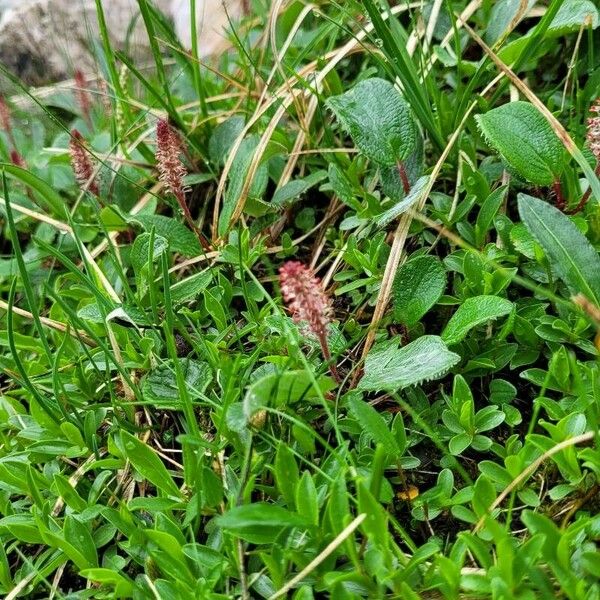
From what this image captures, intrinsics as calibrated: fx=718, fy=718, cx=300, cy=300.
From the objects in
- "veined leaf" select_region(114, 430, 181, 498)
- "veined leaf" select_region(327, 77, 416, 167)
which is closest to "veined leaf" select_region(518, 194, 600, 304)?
"veined leaf" select_region(327, 77, 416, 167)

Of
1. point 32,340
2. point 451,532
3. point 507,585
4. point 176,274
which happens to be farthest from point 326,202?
point 507,585

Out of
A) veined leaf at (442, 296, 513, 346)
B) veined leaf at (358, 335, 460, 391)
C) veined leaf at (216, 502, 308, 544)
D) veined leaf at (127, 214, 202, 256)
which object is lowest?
veined leaf at (216, 502, 308, 544)

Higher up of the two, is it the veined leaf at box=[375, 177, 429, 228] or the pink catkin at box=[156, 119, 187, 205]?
the pink catkin at box=[156, 119, 187, 205]

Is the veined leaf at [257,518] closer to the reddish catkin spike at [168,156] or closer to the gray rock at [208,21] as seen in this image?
the reddish catkin spike at [168,156]

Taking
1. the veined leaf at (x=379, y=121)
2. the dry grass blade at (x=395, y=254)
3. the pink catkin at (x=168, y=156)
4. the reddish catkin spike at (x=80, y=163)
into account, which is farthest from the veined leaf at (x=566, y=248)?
the reddish catkin spike at (x=80, y=163)

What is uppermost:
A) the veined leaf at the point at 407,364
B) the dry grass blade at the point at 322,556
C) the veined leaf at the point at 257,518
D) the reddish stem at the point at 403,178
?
the reddish stem at the point at 403,178

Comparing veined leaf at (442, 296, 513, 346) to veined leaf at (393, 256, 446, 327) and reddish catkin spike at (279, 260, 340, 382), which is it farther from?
reddish catkin spike at (279, 260, 340, 382)

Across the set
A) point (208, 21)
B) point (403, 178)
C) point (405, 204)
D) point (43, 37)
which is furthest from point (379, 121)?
point (43, 37)
